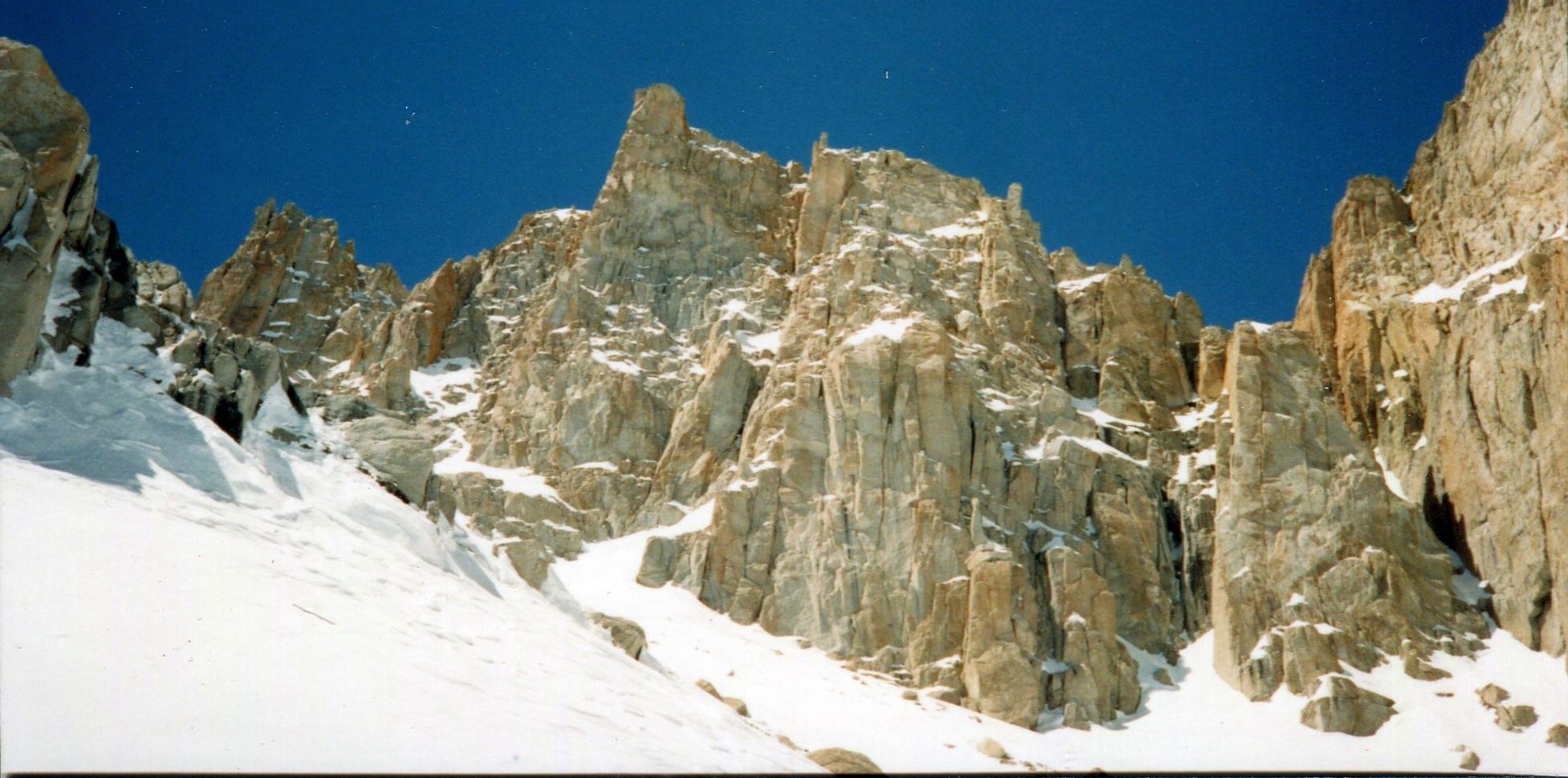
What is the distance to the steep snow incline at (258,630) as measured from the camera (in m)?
10.2

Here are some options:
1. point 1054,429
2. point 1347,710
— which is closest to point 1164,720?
point 1347,710

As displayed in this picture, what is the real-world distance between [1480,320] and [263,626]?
74.6 meters

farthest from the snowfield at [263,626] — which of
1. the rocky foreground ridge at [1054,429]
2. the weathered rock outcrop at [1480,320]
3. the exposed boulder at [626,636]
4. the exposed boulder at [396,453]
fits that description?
the weathered rock outcrop at [1480,320]

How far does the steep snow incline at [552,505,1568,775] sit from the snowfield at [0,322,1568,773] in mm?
28623

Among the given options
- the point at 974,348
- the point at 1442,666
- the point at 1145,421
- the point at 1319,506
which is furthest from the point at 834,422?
the point at 1442,666

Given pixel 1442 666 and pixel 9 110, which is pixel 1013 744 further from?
pixel 9 110

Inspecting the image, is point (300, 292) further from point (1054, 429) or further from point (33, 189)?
point (33, 189)

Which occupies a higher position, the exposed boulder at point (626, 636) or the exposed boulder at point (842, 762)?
the exposed boulder at point (626, 636)

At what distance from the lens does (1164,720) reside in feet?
199

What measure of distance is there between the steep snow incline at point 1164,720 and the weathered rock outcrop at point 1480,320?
6.20m

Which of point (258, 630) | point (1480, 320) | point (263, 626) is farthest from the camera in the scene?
point (1480, 320)

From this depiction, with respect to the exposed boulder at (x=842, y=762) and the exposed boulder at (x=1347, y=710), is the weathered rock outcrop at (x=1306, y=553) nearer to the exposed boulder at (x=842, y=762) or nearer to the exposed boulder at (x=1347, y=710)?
the exposed boulder at (x=1347, y=710)

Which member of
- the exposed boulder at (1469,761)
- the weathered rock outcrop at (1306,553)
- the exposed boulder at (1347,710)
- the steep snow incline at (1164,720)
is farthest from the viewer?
the weathered rock outcrop at (1306,553)

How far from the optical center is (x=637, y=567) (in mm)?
76500
